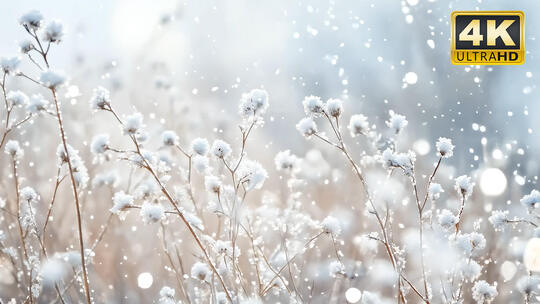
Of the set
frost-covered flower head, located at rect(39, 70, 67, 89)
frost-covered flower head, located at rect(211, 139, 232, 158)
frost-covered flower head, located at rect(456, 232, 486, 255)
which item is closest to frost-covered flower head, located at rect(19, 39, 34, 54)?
frost-covered flower head, located at rect(39, 70, 67, 89)

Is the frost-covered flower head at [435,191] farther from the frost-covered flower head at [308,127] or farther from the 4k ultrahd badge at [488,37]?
the 4k ultrahd badge at [488,37]

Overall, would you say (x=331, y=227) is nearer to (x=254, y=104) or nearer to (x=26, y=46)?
(x=254, y=104)

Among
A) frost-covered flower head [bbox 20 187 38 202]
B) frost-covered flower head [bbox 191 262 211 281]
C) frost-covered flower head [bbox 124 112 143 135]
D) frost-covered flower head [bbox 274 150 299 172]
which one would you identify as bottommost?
frost-covered flower head [bbox 191 262 211 281]

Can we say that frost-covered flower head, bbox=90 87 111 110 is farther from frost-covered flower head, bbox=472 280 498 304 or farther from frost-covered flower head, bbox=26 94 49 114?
frost-covered flower head, bbox=472 280 498 304

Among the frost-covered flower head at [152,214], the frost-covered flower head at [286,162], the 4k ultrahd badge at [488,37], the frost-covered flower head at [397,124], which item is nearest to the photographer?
the frost-covered flower head at [152,214]

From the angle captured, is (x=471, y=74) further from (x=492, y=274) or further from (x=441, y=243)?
(x=441, y=243)

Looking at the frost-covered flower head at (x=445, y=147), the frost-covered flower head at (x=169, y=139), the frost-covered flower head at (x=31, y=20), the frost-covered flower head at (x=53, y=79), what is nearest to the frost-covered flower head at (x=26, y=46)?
the frost-covered flower head at (x=31, y=20)

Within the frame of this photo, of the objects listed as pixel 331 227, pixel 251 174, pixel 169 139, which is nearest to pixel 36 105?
pixel 169 139
